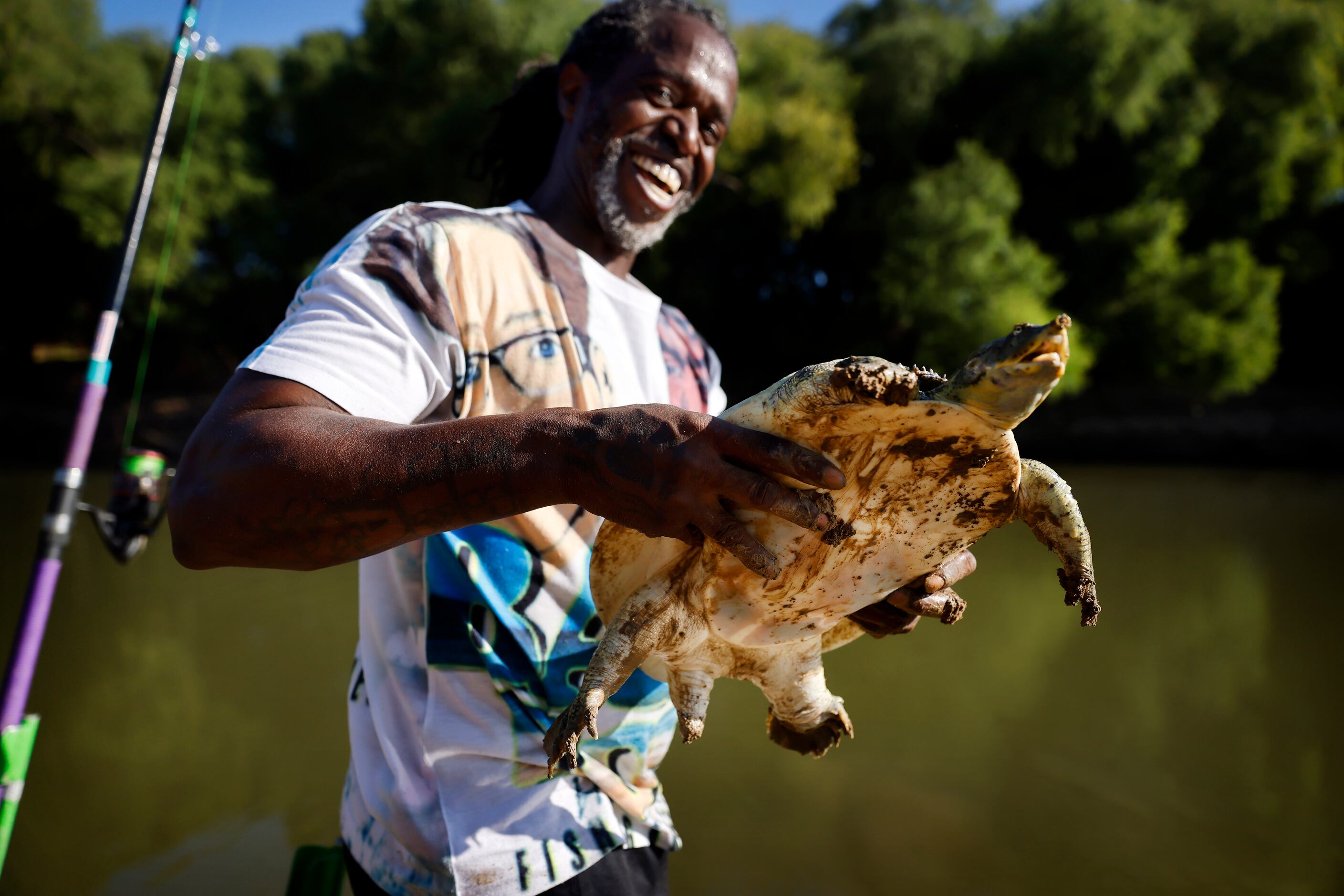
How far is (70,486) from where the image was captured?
260 centimetres

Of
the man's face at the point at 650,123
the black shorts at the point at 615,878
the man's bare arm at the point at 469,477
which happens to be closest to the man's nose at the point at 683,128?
the man's face at the point at 650,123

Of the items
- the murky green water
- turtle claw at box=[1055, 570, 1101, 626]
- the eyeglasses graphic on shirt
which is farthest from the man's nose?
the murky green water

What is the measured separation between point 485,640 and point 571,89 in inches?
45.6

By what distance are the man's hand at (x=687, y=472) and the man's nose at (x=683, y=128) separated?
965 millimetres

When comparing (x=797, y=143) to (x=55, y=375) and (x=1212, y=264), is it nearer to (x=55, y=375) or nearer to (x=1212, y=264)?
(x=1212, y=264)

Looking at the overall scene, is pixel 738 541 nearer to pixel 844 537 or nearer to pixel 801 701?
pixel 844 537

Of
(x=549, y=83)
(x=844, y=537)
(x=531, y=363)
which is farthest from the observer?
(x=549, y=83)

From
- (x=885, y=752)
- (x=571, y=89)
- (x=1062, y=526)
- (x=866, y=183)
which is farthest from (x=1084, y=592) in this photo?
(x=866, y=183)

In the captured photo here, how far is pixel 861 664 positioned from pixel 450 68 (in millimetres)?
13002

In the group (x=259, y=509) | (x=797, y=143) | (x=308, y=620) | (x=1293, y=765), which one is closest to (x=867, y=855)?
(x=1293, y=765)

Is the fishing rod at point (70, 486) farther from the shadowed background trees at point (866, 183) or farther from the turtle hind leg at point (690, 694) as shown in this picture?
the shadowed background trees at point (866, 183)

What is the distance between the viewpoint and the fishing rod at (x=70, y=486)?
7.60 feet

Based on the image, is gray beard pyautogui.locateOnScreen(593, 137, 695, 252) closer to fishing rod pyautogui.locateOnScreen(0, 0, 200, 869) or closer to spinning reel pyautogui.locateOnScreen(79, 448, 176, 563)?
fishing rod pyautogui.locateOnScreen(0, 0, 200, 869)

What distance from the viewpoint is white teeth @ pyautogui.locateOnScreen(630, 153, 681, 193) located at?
1646 mm
